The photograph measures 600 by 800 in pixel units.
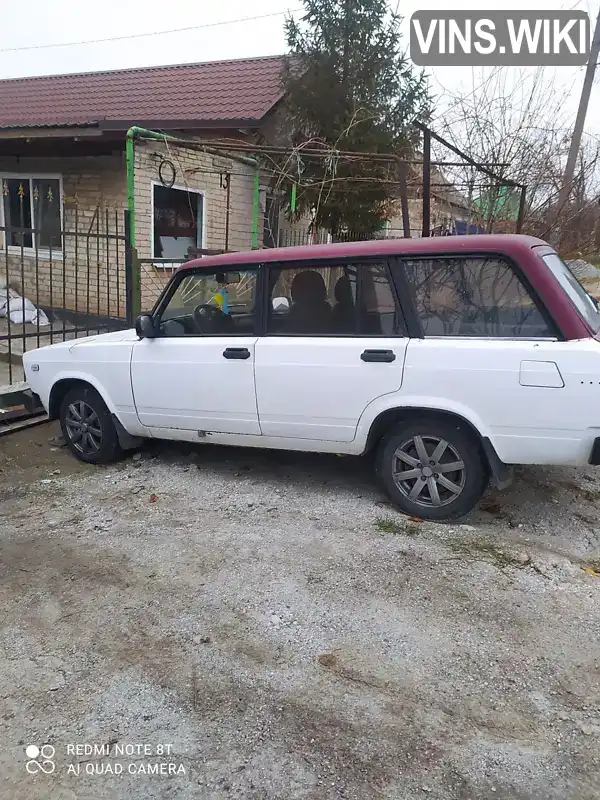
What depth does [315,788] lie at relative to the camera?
6.55ft

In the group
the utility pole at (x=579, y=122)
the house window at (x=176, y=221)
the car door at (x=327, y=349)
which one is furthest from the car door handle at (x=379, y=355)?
the house window at (x=176, y=221)

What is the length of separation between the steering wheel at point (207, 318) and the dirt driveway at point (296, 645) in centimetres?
116

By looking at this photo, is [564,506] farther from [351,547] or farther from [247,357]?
[247,357]

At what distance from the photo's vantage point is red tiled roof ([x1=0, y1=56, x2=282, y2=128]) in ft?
37.8

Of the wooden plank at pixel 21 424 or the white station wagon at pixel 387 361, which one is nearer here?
the white station wagon at pixel 387 361

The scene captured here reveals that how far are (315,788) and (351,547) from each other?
5.42 feet

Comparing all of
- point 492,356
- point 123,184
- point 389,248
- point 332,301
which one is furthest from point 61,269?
point 492,356

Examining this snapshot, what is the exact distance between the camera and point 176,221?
36.4ft

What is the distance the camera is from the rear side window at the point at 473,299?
11.4 feet

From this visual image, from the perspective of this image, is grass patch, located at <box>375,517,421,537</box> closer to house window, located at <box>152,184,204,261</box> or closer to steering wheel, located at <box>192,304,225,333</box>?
steering wheel, located at <box>192,304,225,333</box>

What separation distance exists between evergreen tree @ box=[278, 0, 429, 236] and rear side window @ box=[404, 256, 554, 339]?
727 centimetres

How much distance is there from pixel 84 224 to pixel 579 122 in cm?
929

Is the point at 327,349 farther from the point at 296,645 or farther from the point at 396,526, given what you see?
the point at 296,645

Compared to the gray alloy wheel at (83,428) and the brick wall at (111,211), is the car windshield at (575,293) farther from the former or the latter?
the brick wall at (111,211)
